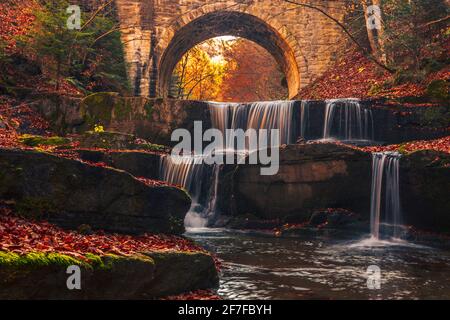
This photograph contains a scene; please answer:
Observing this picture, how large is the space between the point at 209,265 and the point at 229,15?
69.5ft

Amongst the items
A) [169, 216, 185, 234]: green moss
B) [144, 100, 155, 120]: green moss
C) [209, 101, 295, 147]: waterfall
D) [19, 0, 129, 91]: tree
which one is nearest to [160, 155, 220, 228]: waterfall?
[144, 100, 155, 120]: green moss

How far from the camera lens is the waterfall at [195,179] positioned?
14477mm

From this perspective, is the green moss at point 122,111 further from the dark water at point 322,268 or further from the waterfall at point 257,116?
the dark water at point 322,268

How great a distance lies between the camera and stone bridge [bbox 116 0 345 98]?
2522 cm

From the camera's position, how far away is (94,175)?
7.95 metres

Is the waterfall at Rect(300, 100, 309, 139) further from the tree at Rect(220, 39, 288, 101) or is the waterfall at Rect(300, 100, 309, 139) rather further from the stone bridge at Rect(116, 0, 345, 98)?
the tree at Rect(220, 39, 288, 101)

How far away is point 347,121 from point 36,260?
47.8 ft

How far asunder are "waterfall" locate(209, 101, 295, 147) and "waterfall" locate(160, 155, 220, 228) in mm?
4597

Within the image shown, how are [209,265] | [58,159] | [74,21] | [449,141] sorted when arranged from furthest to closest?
[74,21] → [449,141] → [58,159] → [209,265]

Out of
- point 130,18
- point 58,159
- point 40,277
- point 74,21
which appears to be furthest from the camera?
point 130,18

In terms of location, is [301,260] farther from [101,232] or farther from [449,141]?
[449,141]

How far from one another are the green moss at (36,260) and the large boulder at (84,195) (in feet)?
7.85

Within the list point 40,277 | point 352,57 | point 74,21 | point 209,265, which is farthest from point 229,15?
point 40,277

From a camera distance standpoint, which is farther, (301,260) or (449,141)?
(449,141)
